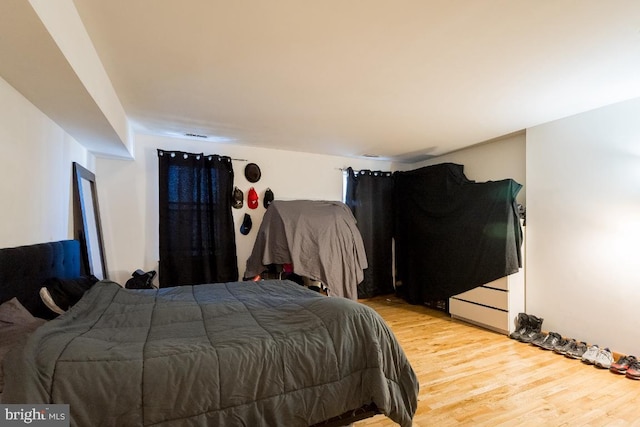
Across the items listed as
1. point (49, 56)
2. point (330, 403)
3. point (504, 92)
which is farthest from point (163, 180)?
point (504, 92)

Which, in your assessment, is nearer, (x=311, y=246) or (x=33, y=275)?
(x=33, y=275)

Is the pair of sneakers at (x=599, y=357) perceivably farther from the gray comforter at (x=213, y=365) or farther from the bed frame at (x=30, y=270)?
the bed frame at (x=30, y=270)

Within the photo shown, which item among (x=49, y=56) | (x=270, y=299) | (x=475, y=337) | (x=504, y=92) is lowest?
(x=475, y=337)

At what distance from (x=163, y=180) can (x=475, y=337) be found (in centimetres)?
401

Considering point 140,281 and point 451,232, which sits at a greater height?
point 451,232

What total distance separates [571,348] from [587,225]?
3.90 feet

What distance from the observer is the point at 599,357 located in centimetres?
251

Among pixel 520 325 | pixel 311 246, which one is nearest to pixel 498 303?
pixel 520 325

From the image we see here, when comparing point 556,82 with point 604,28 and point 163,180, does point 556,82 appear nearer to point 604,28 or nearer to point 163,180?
point 604,28

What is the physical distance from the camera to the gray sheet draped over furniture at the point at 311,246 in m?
3.48

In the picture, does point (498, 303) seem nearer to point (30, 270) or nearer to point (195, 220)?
point (195, 220)

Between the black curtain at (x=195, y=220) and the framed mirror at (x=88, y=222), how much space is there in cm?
59

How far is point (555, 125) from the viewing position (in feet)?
9.96

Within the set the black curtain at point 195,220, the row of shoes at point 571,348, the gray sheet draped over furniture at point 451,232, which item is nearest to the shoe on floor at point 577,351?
the row of shoes at point 571,348
